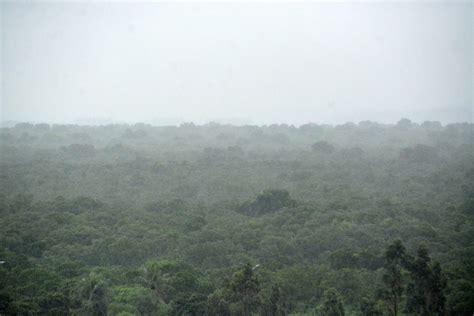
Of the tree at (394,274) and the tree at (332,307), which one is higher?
the tree at (394,274)

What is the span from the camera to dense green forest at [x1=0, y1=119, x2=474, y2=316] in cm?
2164

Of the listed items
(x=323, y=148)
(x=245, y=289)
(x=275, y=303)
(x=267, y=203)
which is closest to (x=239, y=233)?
(x=267, y=203)

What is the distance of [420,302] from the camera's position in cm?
1992

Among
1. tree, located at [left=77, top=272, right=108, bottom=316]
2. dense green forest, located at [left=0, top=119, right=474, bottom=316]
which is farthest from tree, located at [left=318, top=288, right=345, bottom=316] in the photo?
tree, located at [left=77, top=272, right=108, bottom=316]

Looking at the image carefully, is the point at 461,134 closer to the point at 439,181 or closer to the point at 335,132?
the point at 335,132

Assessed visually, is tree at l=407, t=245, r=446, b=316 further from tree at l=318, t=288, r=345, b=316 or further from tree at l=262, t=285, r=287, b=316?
tree at l=262, t=285, r=287, b=316

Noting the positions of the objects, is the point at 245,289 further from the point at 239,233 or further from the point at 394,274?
the point at 239,233

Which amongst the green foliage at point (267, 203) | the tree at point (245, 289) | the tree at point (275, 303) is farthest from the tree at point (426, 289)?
the green foliage at point (267, 203)

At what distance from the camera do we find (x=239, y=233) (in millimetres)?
33500

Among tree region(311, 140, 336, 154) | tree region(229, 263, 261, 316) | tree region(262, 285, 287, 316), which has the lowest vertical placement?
tree region(262, 285, 287, 316)

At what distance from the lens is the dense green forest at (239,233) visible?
21.6 metres

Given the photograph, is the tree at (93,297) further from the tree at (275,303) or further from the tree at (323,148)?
the tree at (323,148)

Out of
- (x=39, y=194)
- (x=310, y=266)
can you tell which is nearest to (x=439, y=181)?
(x=310, y=266)

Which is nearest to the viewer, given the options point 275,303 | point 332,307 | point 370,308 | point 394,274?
point 332,307
